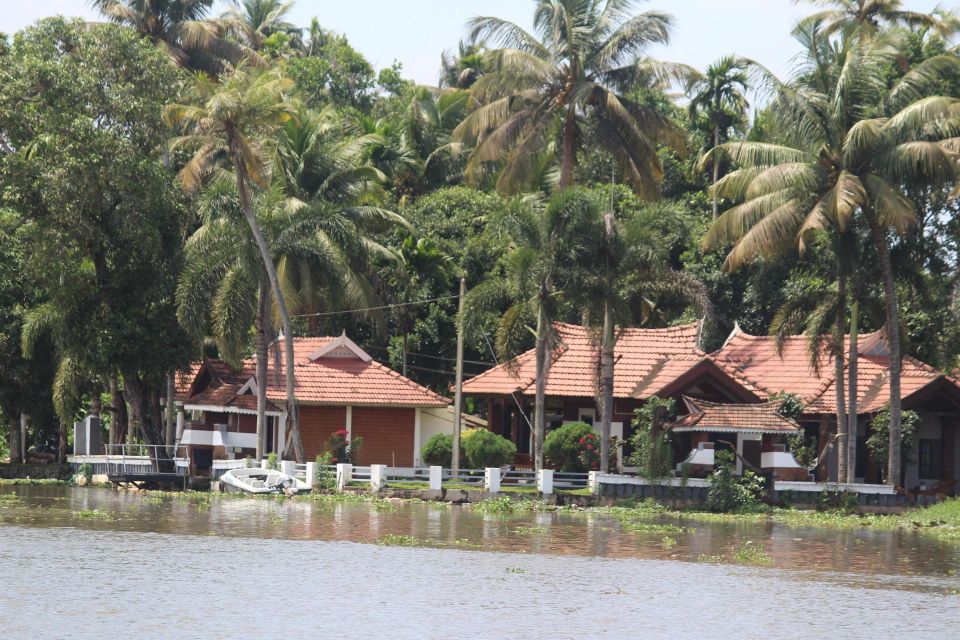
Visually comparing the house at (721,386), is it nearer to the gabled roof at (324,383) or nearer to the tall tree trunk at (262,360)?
the gabled roof at (324,383)

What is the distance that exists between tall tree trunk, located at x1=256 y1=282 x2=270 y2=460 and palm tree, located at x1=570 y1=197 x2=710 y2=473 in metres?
10.4

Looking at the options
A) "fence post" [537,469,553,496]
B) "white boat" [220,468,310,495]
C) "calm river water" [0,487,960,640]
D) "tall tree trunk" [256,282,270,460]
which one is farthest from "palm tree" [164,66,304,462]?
"calm river water" [0,487,960,640]

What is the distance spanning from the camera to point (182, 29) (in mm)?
58969

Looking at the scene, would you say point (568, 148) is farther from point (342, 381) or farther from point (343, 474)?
point (343, 474)

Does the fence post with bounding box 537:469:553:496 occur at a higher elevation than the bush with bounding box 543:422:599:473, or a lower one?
lower

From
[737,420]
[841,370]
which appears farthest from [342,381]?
[841,370]

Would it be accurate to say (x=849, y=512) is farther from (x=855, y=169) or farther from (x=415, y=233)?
(x=415, y=233)

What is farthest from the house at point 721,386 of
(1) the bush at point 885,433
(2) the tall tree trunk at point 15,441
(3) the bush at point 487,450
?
(2) the tall tree trunk at point 15,441

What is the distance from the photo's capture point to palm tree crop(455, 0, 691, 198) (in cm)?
4709

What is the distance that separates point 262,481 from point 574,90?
1644 centimetres

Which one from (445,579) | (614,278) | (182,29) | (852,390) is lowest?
(445,579)

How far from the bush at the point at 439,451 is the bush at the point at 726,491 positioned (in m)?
9.47

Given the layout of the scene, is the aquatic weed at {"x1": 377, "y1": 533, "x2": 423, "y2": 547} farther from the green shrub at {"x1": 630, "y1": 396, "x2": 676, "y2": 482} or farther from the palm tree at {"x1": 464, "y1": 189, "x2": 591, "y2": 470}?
the palm tree at {"x1": 464, "y1": 189, "x2": 591, "y2": 470}

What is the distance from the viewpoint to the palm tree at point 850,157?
39.4 m
